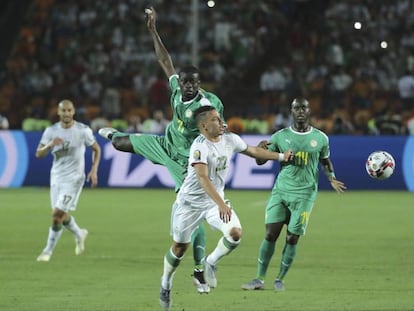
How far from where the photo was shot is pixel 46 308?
11438 mm

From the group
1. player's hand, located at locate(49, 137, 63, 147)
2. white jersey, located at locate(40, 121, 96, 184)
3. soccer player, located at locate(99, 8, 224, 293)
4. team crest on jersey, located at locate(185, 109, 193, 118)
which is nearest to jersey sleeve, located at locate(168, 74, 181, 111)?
soccer player, located at locate(99, 8, 224, 293)

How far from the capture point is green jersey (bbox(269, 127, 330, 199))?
12.9 m

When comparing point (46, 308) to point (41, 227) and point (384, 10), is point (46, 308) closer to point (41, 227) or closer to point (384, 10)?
point (41, 227)

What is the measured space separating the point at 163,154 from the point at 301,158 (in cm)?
160

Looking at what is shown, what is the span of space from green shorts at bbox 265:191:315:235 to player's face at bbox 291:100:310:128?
0.84 m

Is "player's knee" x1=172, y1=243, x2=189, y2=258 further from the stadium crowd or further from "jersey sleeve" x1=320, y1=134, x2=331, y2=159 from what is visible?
the stadium crowd

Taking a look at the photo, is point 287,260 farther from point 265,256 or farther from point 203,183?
point 203,183

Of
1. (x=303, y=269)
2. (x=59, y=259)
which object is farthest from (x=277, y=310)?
(x=59, y=259)

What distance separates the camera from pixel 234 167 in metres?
27.2

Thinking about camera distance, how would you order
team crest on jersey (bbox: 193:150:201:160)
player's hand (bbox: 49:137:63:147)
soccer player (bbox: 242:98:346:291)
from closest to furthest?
team crest on jersey (bbox: 193:150:201:160)
soccer player (bbox: 242:98:346:291)
player's hand (bbox: 49:137:63:147)

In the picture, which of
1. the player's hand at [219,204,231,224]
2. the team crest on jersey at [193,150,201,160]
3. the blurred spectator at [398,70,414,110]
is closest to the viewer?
the player's hand at [219,204,231,224]

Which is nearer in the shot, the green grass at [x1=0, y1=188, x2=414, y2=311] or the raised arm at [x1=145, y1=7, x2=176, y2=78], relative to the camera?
the green grass at [x1=0, y1=188, x2=414, y2=311]

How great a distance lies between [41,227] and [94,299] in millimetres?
8321

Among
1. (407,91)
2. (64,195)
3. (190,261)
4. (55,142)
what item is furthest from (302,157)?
(407,91)
